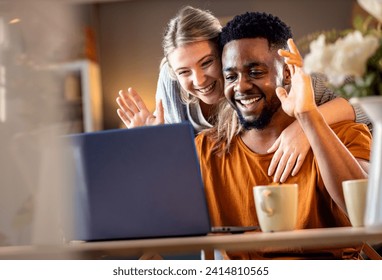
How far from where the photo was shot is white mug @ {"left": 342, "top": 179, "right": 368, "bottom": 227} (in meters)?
1.44

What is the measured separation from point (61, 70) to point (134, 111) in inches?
14.8

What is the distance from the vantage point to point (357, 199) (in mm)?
1446

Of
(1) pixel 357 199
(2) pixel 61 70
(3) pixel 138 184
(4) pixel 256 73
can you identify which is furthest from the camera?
(2) pixel 61 70

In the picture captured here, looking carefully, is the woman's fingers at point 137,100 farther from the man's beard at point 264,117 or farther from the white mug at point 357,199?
the white mug at point 357,199

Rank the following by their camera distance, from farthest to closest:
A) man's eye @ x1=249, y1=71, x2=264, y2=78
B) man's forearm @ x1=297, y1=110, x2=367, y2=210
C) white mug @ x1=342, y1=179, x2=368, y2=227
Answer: man's eye @ x1=249, y1=71, x2=264, y2=78 → man's forearm @ x1=297, y1=110, x2=367, y2=210 → white mug @ x1=342, y1=179, x2=368, y2=227

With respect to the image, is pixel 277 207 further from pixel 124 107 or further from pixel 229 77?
pixel 124 107

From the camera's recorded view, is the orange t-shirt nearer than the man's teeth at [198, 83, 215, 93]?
Yes

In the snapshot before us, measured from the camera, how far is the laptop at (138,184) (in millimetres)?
1522

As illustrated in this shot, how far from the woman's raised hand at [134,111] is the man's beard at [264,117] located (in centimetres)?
23

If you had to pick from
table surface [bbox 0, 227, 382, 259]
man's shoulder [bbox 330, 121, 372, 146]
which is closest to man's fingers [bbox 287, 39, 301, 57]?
man's shoulder [bbox 330, 121, 372, 146]

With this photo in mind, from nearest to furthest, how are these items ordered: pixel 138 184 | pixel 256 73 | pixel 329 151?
pixel 138 184 < pixel 329 151 < pixel 256 73

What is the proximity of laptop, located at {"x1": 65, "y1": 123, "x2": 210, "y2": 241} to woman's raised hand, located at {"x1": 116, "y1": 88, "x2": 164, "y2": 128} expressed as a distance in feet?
1.69

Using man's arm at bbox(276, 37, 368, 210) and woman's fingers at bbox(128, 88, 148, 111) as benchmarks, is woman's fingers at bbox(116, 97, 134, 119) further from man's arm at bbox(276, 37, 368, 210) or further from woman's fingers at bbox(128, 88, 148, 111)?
man's arm at bbox(276, 37, 368, 210)

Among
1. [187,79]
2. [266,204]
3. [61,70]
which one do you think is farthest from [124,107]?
[266,204]
